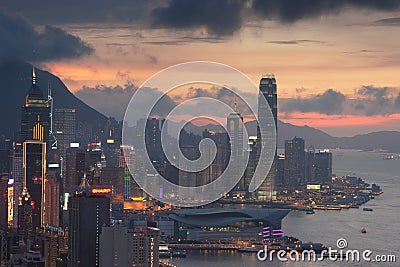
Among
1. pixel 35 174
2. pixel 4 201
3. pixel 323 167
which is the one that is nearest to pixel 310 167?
pixel 323 167

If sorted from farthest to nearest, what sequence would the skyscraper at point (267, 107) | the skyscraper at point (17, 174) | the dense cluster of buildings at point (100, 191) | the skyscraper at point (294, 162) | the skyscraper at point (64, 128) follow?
the skyscraper at point (294, 162), the skyscraper at point (267, 107), the skyscraper at point (64, 128), the skyscraper at point (17, 174), the dense cluster of buildings at point (100, 191)

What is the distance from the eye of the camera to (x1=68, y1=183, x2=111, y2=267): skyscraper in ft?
30.5

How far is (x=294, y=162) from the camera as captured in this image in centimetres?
2547

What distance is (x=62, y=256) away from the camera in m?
9.70

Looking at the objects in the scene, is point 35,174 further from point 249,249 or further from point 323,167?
point 323,167

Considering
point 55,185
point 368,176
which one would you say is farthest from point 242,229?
point 368,176

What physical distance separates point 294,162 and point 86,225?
16163 mm

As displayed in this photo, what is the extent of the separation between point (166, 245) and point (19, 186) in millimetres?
2561

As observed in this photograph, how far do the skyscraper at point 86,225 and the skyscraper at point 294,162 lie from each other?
14.9m

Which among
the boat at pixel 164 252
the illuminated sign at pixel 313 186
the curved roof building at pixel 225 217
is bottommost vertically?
the boat at pixel 164 252

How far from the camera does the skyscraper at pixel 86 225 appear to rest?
9281 mm

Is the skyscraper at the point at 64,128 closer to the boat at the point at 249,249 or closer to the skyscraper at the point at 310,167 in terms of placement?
the boat at the point at 249,249

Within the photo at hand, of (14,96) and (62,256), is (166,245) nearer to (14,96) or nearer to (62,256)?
(62,256)

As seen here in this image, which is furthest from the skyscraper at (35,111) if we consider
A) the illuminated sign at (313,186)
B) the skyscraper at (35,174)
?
the illuminated sign at (313,186)
